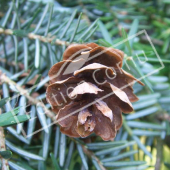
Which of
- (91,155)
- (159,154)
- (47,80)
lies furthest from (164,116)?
(47,80)

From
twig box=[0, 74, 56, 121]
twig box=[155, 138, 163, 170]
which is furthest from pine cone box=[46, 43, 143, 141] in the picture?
twig box=[155, 138, 163, 170]

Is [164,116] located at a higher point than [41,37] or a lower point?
lower

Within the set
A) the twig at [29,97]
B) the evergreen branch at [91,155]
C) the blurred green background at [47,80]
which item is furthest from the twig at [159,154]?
the twig at [29,97]

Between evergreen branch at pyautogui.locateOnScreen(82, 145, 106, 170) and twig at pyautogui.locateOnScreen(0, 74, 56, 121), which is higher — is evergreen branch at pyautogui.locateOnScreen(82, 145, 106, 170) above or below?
below

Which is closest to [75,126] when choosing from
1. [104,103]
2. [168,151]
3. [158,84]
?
[104,103]

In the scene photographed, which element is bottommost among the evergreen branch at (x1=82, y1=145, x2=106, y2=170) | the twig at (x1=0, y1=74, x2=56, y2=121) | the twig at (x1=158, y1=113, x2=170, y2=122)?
the evergreen branch at (x1=82, y1=145, x2=106, y2=170)

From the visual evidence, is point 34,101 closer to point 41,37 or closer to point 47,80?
point 47,80

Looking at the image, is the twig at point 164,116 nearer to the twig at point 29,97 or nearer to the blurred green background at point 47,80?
the blurred green background at point 47,80

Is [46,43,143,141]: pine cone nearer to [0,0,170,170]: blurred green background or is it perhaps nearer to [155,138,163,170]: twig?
[0,0,170,170]: blurred green background

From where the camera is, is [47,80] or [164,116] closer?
[47,80]
